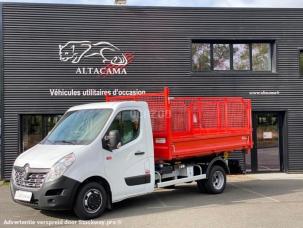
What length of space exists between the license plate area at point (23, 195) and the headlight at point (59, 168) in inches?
19.1

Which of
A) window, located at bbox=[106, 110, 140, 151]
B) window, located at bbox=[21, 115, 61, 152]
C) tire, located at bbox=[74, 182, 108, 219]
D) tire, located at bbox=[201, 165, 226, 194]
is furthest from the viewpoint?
window, located at bbox=[21, 115, 61, 152]

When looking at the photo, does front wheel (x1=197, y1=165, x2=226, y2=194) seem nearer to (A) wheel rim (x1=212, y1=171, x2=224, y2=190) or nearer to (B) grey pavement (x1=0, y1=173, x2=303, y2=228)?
(A) wheel rim (x1=212, y1=171, x2=224, y2=190)

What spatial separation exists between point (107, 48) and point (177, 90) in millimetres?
2930

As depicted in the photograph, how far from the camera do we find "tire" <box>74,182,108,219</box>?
29.9ft

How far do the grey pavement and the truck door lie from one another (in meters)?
0.54

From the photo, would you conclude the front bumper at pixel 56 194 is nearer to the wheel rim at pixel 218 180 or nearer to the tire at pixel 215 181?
the tire at pixel 215 181

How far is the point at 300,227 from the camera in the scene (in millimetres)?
8531

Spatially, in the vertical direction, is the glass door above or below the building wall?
below

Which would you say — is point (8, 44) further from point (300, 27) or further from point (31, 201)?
point (300, 27)

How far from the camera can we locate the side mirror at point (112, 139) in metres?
9.59

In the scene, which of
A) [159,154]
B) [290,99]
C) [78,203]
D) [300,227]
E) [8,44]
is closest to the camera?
[300,227]

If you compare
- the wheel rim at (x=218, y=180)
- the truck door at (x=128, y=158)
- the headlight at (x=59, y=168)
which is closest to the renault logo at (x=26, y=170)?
the headlight at (x=59, y=168)

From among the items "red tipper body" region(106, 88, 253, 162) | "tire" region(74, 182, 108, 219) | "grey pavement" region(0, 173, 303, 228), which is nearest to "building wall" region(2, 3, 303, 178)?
"grey pavement" region(0, 173, 303, 228)

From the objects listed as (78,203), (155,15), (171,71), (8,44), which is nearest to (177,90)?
(171,71)
